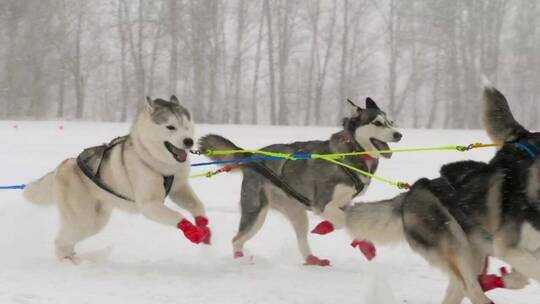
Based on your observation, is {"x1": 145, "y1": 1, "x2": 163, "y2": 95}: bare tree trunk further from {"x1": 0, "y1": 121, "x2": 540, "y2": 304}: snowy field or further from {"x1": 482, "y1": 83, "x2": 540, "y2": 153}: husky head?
{"x1": 482, "y1": 83, "x2": 540, "y2": 153}: husky head


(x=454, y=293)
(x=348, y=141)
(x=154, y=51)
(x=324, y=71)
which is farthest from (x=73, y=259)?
(x=324, y=71)

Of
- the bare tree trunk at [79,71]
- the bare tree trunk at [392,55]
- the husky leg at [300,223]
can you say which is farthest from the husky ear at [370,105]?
the bare tree trunk at [79,71]

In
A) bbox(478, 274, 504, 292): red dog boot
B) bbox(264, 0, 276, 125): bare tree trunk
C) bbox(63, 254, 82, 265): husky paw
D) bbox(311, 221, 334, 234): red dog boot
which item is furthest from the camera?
bbox(264, 0, 276, 125): bare tree trunk

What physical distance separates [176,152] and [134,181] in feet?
1.41

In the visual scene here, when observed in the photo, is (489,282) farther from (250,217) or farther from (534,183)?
(250,217)

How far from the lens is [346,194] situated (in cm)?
516

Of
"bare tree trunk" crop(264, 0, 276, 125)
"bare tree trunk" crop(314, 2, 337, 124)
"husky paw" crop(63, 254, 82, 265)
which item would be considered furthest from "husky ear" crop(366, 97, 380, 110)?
"bare tree trunk" crop(314, 2, 337, 124)

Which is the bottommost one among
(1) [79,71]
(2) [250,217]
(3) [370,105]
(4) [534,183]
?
(1) [79,71]

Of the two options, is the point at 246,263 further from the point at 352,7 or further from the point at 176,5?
the point at 352,7

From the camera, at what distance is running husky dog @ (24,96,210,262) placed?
15.3 ft

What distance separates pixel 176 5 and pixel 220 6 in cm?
206

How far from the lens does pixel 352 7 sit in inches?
1168

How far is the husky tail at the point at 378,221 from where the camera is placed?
3701 mm

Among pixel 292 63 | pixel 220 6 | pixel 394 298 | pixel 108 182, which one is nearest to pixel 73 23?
pixel 220 6
